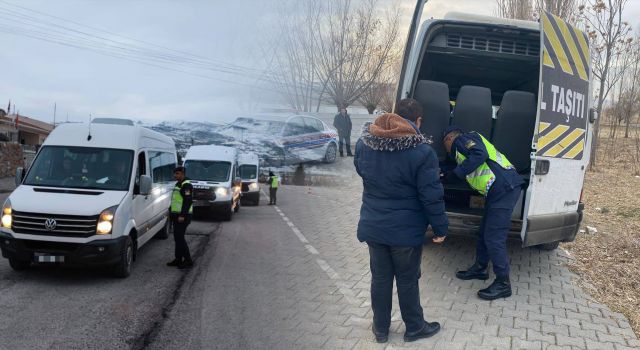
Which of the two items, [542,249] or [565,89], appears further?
[542,249]

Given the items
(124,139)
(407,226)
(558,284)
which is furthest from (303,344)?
(124,139)

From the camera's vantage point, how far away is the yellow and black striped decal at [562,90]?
5359mm

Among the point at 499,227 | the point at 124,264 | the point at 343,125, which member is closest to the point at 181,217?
the point at 124,264

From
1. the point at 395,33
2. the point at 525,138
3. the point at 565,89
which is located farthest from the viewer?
the point at 395,33

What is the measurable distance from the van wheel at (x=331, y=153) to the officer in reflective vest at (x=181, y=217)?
9.98m

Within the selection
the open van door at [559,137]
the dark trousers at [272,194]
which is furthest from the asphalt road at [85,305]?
the dark trousers at [272,194]

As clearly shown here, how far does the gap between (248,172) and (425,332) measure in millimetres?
15215

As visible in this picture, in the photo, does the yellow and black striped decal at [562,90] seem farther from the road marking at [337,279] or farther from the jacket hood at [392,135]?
the road marking at [337,279]

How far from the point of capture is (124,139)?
24.2 ft

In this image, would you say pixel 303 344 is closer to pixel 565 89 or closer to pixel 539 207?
pixel 539 207

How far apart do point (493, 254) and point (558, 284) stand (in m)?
1.31

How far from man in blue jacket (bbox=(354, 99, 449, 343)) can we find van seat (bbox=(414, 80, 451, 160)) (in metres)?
2.32

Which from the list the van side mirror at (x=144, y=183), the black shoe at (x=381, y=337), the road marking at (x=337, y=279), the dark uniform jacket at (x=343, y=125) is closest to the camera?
the black shoe at (x=381, y=337)

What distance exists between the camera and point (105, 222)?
6199 millimetres
